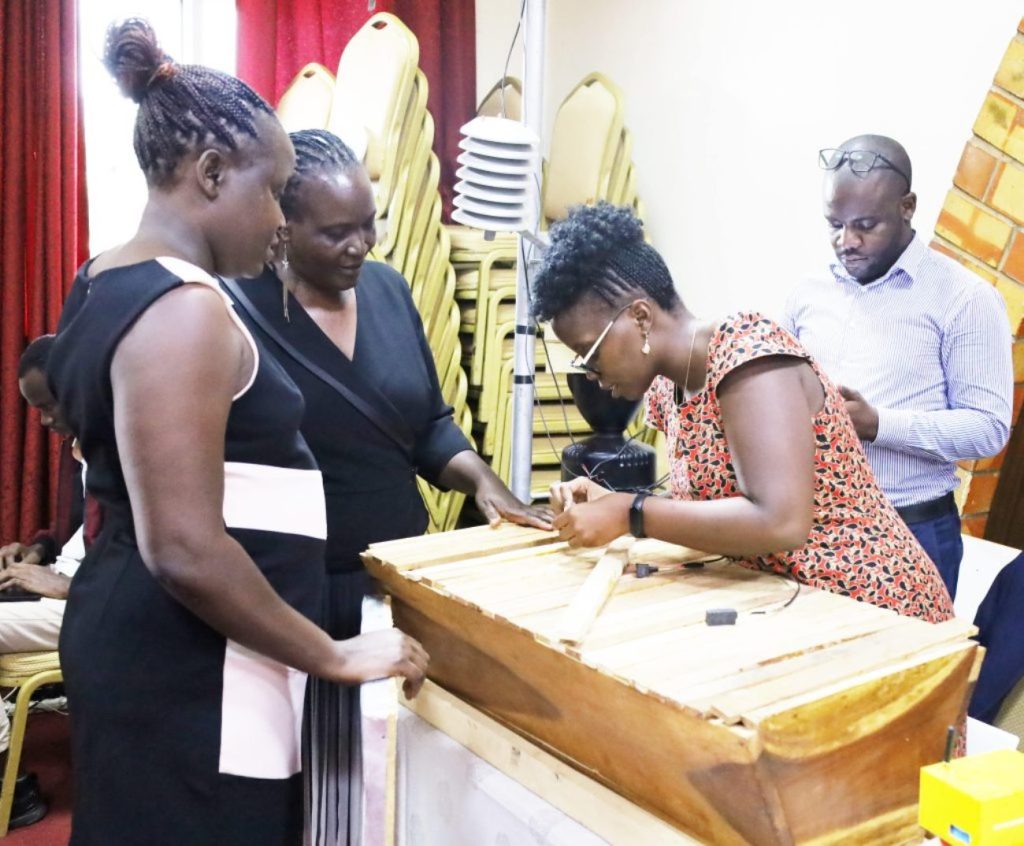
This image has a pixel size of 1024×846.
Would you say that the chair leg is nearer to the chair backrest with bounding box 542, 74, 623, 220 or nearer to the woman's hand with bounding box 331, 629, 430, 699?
the woman's hand with bounding box 331, 629, 430, 699

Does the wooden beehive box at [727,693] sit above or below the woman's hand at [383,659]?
above

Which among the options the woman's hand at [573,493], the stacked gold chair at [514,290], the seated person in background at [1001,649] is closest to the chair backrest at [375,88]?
the stacked gold chair at [514,290]

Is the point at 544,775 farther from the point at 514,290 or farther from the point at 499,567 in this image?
the point at 514,290

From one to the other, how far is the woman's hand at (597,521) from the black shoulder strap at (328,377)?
489 mm

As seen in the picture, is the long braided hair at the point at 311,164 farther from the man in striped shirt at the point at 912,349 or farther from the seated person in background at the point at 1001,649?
the seated person in background at the point at 1001,649

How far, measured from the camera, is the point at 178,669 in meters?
1.13

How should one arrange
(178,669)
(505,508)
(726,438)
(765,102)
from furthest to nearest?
(765,102) → (505,508) → (726,438) → (178,669)

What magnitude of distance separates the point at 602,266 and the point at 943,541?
1.19m

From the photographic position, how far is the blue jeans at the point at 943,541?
210cm

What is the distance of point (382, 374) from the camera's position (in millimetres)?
1718

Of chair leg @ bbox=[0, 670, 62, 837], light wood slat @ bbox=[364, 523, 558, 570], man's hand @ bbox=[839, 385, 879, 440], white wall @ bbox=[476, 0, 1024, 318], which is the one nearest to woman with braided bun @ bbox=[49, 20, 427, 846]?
light wood slat @ bbox=[364, 523, 558, 570]

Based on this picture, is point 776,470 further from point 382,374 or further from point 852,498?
point 382,374

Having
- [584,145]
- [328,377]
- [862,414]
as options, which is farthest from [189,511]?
[584,145]

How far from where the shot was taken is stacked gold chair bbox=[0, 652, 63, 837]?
8.60 feet
